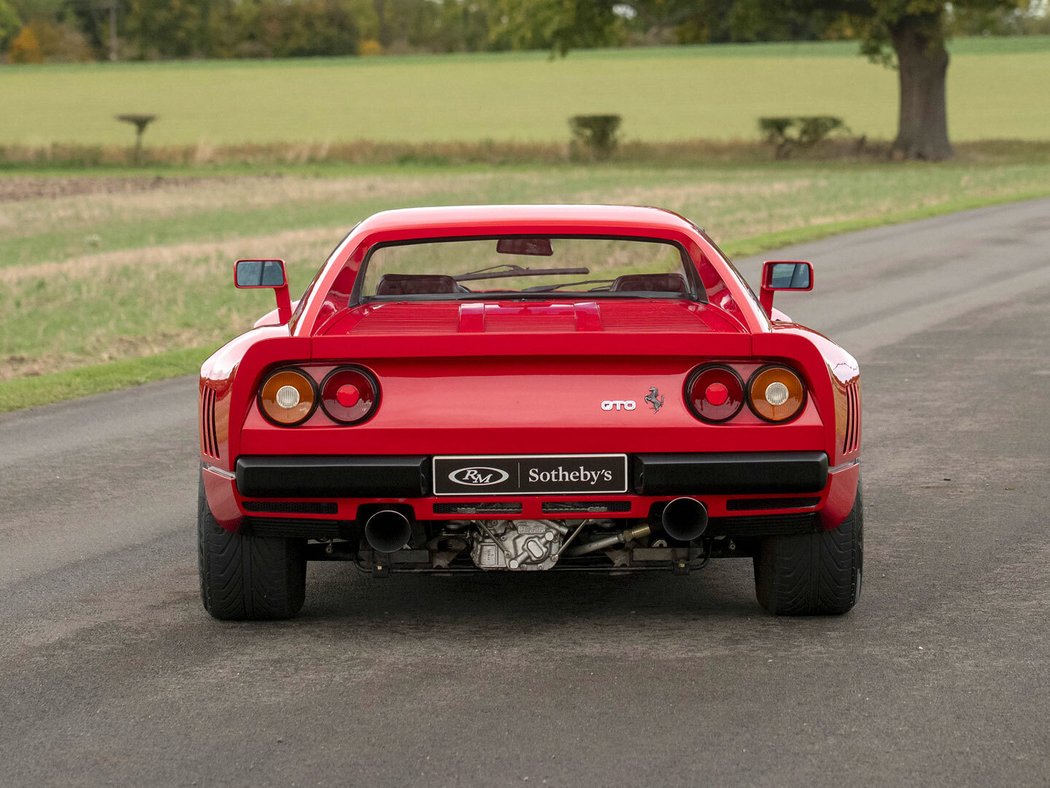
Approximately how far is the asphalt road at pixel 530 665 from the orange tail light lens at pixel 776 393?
720 mm

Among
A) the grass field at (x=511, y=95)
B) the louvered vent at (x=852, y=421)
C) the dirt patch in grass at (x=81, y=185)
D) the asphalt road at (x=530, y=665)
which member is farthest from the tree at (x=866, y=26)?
the louvered vent at (x=852, y=421)

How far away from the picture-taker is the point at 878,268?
67.6ft

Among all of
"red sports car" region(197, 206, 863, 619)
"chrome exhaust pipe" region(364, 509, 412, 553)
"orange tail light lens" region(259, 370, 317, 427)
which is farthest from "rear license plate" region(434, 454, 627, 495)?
"orange tail light lens" region(259, 370, 317, 427)

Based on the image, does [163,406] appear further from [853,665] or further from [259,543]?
[853,665]

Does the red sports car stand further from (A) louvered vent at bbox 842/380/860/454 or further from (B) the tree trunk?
(B) the tree trunk

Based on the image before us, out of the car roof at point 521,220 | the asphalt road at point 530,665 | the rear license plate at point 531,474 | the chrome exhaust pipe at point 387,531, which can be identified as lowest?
the asphalt road at point 530,665

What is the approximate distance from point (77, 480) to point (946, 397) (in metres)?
5.25

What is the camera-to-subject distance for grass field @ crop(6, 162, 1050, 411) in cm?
1505

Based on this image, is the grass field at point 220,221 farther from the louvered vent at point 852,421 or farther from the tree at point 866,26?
the louvered vent at point 852,421

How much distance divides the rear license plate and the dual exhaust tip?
0.15 m

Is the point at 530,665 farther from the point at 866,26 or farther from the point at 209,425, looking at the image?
the point at 866,26

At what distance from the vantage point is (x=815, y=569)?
5.80 m

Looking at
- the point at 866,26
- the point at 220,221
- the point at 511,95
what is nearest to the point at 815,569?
the point at 220,221

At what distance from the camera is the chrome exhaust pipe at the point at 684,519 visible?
5367 millimetres
